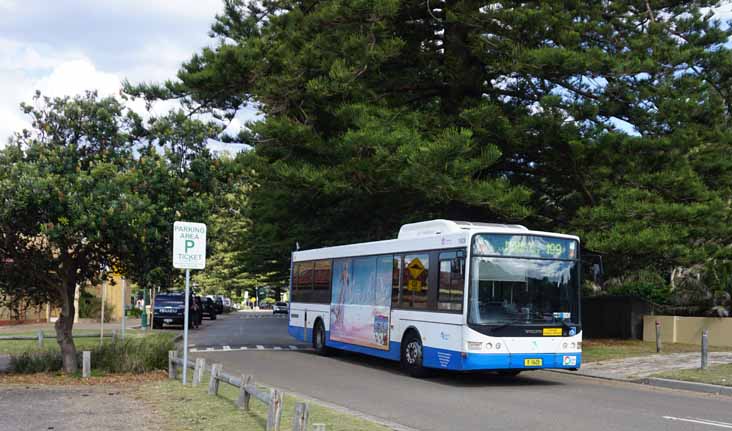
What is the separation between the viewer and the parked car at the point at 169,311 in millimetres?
43750

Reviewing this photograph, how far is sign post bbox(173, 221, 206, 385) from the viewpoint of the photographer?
15.3m

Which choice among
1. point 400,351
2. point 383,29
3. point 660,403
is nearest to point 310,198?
point 383,29

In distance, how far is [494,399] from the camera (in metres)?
14.8

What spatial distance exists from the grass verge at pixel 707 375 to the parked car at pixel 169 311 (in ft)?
95.4

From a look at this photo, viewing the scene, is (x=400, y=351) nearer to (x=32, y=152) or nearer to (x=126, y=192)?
(x=126, y=192)

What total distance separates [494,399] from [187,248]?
19.6 ft

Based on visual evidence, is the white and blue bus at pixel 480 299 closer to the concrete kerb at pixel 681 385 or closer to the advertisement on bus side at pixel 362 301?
the advertisement on bus side at pixel 362 301

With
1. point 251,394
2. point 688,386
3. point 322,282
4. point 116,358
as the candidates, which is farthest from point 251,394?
point 322,282

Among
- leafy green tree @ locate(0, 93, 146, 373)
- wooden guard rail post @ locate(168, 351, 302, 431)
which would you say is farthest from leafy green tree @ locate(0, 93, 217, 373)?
wooden guard rail post @ locate(168, 351, 302, 431)

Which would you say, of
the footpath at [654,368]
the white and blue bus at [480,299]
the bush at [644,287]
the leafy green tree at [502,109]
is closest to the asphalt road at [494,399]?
the footpath at [654,368]

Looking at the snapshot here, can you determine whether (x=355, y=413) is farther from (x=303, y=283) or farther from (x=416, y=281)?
(x=303, y=283)

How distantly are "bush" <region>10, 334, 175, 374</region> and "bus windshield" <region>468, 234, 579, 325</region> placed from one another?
6.69 meters

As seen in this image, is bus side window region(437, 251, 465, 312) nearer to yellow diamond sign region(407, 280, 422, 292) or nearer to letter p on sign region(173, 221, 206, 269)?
yellow diamond sign region(407, 280, 422, 292)

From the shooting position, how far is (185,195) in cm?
1770
